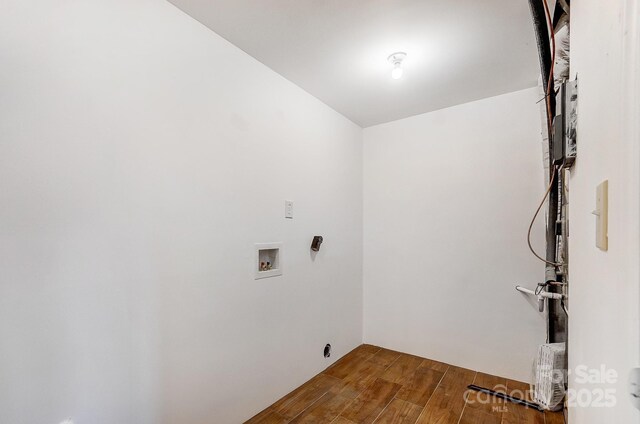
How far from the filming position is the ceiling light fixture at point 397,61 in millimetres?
1858

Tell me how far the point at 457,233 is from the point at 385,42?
1675 mm

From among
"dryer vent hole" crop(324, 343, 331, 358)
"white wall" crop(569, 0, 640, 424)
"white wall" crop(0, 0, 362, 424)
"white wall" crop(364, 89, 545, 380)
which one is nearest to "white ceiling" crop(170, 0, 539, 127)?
"white wall" crop(0, 0, 362, 424)

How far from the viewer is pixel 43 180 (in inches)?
41.7

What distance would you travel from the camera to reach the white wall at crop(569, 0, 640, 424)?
0.43m

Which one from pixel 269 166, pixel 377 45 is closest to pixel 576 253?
pixel 377 45

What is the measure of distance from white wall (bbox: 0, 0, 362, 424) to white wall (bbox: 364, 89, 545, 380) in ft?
3.67

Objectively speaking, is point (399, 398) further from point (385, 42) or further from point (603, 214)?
point (385, 42)

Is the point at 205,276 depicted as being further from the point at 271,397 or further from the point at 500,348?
the point at 500,348

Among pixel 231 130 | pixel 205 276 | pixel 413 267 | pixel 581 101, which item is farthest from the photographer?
Result: pixel 413 267

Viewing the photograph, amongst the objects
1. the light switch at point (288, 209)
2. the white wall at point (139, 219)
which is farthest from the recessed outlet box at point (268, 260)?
the light switch at point (288, 209)

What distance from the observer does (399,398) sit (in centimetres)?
205

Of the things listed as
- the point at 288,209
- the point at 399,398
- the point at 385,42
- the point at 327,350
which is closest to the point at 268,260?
the point at 288,209

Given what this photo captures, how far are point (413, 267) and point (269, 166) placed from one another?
1.69m

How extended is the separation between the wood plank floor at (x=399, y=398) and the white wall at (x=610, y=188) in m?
1.25
